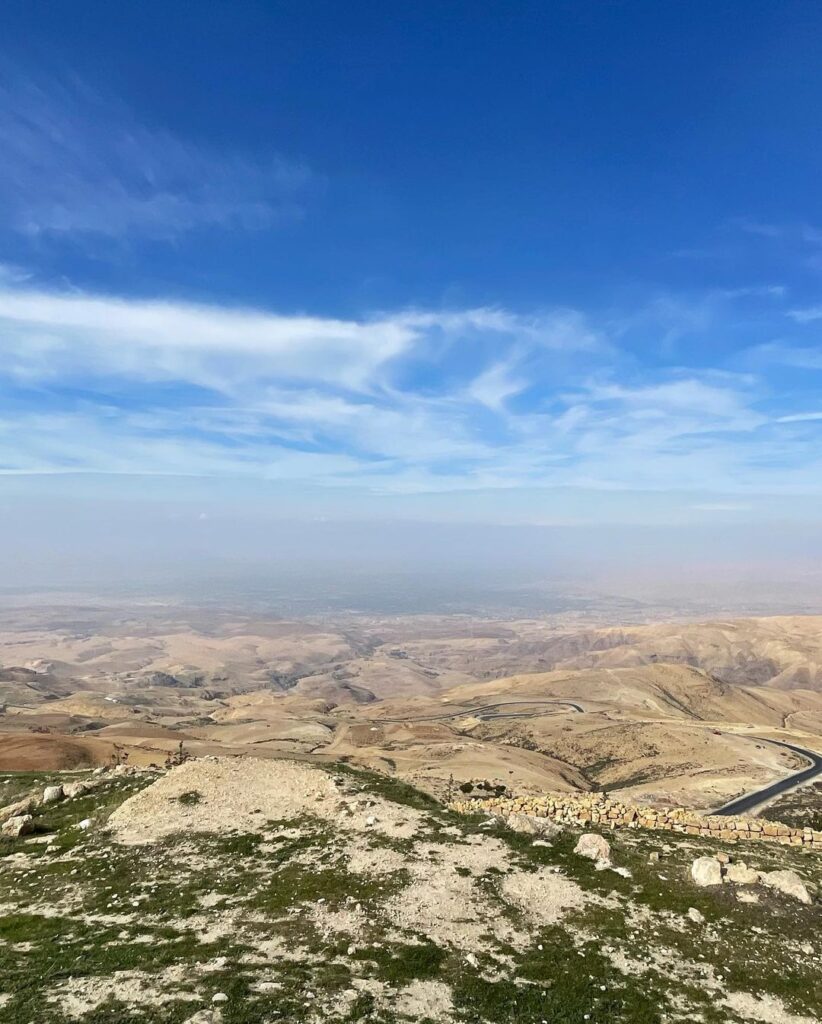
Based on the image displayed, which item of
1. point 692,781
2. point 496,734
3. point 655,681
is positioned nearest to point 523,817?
point 692,781

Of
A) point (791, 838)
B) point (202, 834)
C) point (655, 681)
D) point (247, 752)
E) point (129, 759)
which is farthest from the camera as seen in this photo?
point (655, 681)

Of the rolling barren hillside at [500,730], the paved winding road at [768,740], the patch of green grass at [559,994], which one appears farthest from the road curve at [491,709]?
the patch of green grass at [559,994]

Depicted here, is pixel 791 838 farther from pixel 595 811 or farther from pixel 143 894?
pixel 143 894

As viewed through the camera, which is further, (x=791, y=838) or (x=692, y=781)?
(x=692, y=781)

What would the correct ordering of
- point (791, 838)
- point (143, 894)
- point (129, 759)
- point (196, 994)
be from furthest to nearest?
point (129, 759), point (791, 838), point (143, 894), point (196, 994)

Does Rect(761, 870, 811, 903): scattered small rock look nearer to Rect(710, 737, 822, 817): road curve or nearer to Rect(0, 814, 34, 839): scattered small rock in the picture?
Rect(0, 814, 34, 839): scattered small rock

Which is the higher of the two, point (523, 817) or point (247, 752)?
point (523, 817)

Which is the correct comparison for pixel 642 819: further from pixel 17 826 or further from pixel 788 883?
pixel 17 826

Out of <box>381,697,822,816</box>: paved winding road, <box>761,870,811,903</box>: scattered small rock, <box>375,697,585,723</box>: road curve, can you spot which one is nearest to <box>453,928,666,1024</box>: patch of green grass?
<box>761,870,811,903</box>: scattered small rock
